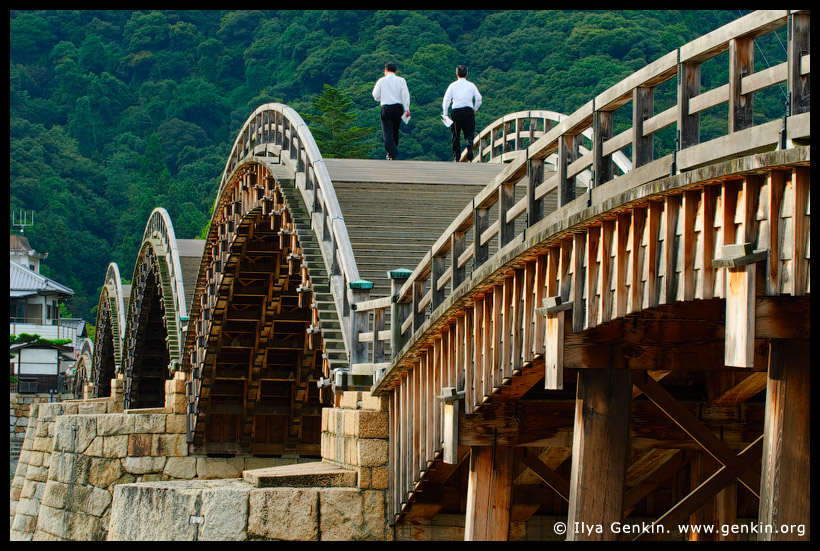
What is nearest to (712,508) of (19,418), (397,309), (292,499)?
(397,309)

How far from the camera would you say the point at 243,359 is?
2462 centimetres

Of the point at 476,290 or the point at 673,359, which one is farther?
the point at 476,290

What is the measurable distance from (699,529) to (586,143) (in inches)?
1172

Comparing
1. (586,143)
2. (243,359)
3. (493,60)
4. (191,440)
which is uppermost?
(493,60)

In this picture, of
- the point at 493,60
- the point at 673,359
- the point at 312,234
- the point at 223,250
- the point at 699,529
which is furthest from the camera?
the point at 493,60

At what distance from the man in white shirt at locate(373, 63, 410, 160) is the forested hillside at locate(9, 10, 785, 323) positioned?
1615 inches

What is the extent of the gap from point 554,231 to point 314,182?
8942 mm

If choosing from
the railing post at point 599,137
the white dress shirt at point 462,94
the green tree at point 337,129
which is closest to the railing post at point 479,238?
the railing post at point 599,137

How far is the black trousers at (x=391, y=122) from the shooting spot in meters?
18.5

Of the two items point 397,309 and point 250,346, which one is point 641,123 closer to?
point 397,309

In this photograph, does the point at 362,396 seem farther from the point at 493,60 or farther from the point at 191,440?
the point at 493,60

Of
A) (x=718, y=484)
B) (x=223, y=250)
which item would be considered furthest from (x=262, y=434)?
(x=718, y=484)

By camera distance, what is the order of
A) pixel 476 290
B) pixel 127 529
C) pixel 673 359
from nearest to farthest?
1. pixel 673 359
2. pixel 476 290
3. pixel 127 529

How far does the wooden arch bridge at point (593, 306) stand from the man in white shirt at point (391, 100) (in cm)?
48
